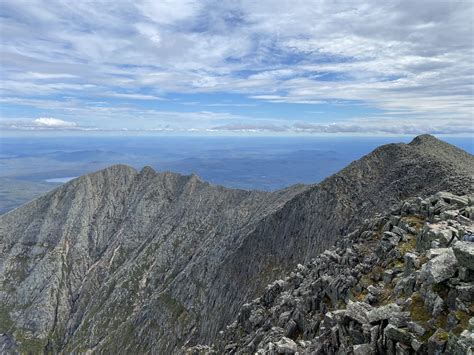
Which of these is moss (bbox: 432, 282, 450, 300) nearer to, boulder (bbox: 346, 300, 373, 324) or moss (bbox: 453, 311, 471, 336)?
moss (bbox: 453, 311, 471, 336)

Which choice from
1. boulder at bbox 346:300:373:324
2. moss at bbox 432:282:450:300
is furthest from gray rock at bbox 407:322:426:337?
boulder at bbox 346:300:373:324

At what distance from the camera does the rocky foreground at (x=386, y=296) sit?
22734 millimetres

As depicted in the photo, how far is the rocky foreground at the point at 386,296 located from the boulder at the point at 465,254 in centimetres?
6

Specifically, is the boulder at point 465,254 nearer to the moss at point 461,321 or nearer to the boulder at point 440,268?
the boulder at point 440,268

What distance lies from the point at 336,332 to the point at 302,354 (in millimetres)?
4916

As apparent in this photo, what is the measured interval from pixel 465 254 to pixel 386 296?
9.91 meters

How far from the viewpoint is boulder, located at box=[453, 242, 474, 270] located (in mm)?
22594

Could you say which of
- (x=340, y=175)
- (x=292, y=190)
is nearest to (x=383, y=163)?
(x=340, y=175)

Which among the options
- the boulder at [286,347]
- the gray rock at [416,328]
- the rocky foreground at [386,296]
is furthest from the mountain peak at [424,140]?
the gray rock at [416,328]

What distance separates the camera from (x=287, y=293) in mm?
52938

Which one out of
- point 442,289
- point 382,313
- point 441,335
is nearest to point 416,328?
point 441,335

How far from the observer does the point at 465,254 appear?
22.8 meters

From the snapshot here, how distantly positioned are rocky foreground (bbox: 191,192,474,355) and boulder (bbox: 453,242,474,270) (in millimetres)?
59

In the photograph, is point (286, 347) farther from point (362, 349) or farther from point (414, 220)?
point (414, 220)
